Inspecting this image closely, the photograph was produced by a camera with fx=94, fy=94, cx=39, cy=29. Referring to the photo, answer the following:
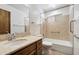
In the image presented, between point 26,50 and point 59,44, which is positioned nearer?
point 26,50

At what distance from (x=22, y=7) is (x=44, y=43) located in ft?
2.32

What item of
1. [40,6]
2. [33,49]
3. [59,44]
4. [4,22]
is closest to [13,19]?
[4,22]

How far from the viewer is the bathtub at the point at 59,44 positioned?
1.55 metres

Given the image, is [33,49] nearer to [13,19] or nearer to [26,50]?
[26,50]

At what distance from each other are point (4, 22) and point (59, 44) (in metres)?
0.96

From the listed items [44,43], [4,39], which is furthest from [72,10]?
[4,39]

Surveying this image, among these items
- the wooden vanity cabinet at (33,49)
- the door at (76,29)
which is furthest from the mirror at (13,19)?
the door at (76,29)

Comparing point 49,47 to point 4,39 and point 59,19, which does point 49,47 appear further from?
point 4,39

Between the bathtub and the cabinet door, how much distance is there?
0.64 m

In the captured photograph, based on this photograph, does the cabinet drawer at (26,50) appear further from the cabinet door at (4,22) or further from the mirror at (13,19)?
the cabinet door at (4,22)

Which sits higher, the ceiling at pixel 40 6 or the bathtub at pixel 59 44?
the ceiling at pixel 40 6

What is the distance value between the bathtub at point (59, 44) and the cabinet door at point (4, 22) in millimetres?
637

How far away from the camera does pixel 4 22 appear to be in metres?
1.40

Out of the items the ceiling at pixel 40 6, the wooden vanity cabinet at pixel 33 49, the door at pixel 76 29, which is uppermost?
the ceiling at pixel 40 6
